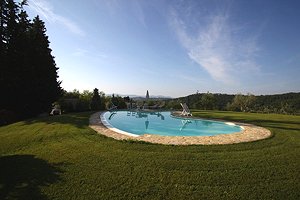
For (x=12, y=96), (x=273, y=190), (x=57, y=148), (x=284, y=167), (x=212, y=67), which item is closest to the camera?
(x=273, y=190)

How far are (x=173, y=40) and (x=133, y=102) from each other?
10.4 meters

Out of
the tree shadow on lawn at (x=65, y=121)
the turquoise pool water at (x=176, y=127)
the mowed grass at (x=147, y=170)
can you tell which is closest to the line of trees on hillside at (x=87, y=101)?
the tree shadow on lawn at (x=65, y=121)

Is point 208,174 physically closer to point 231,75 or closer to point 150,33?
point 150,33

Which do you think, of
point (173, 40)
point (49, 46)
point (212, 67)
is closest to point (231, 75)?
point (212, 67)

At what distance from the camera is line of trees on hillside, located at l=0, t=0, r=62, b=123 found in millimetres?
16062

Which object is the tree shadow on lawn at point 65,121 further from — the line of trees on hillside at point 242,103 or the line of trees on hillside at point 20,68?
the line of trees on hillside at point 242,103

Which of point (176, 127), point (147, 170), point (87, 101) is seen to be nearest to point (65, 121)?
point (176, 127)

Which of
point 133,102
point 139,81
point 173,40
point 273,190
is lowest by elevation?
point 273,190

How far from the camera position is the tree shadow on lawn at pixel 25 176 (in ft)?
14.4

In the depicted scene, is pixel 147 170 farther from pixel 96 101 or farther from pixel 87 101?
pixel 96 101

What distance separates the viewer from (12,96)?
1638 centimetres

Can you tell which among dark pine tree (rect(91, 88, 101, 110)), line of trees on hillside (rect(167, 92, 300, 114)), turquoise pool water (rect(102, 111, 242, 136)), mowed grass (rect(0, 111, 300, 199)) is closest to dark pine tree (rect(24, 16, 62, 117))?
dark pine tree (rect(91, 88, 101, 110))

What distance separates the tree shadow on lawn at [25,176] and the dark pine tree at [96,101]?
15596 mm

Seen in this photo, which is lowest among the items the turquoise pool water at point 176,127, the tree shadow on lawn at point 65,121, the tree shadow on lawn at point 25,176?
the tree shadow on lawn at point 25,176
